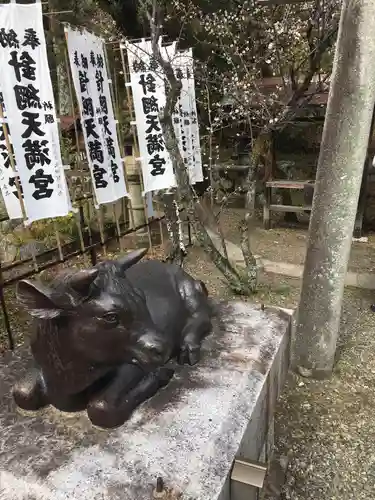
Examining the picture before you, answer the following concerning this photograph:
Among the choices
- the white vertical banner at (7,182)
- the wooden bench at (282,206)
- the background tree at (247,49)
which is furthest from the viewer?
the wooden bench at (282,206)

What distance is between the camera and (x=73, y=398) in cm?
209

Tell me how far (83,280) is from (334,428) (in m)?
2.88

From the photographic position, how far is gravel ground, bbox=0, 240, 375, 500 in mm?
3074

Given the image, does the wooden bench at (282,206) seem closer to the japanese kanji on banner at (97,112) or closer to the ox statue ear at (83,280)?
the japanese kanji on banner at (97,112)

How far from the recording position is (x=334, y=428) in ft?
11.9

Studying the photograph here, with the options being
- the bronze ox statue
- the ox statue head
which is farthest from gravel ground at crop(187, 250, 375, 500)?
the ox statue head

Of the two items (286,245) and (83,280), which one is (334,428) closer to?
(83,280)

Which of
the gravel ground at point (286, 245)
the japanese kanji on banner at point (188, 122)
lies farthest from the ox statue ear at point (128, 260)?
the gravel ground at point (286, 245)

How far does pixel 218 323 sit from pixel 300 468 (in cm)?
128

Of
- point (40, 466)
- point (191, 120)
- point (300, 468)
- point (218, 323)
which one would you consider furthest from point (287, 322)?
point (191, 120)

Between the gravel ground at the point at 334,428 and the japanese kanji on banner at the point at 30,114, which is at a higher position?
the japanese kanji on banner at the point at 30,114

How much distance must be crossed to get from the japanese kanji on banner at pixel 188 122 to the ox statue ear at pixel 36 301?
5439mm

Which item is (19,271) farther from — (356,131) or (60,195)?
(356,131)

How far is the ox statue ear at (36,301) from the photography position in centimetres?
173
